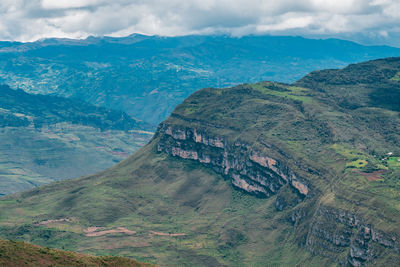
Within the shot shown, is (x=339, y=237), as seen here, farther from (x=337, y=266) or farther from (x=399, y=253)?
(x=399, y=253)

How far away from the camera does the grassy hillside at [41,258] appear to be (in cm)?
11656

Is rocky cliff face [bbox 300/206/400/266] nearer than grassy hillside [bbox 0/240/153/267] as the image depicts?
No

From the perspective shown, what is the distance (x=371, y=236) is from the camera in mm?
177250

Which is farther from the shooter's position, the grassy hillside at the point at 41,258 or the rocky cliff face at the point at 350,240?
the rocky cliff face at the point at 350,240

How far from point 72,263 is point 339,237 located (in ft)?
321

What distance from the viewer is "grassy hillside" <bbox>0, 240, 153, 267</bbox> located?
11656 centimetres

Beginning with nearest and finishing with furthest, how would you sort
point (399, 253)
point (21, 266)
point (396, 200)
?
point (21, 266), point (399, 253), point (396, 200)

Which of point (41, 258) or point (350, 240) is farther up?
point (41, 258)

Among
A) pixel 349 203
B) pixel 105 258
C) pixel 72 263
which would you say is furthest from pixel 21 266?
pixel 349 203

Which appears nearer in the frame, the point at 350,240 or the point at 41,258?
the point at 41,258

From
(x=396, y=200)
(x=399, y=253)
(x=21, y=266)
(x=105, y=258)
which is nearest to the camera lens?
(x=21, y=266)

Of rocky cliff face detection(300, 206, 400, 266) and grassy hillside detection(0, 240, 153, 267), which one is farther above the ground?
grassy hillside detection(0, 240, 153, 267)

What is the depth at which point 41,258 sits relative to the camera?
123 metres

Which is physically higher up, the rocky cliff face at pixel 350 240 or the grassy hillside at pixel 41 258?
the grassy hillside at pixel 41 258
